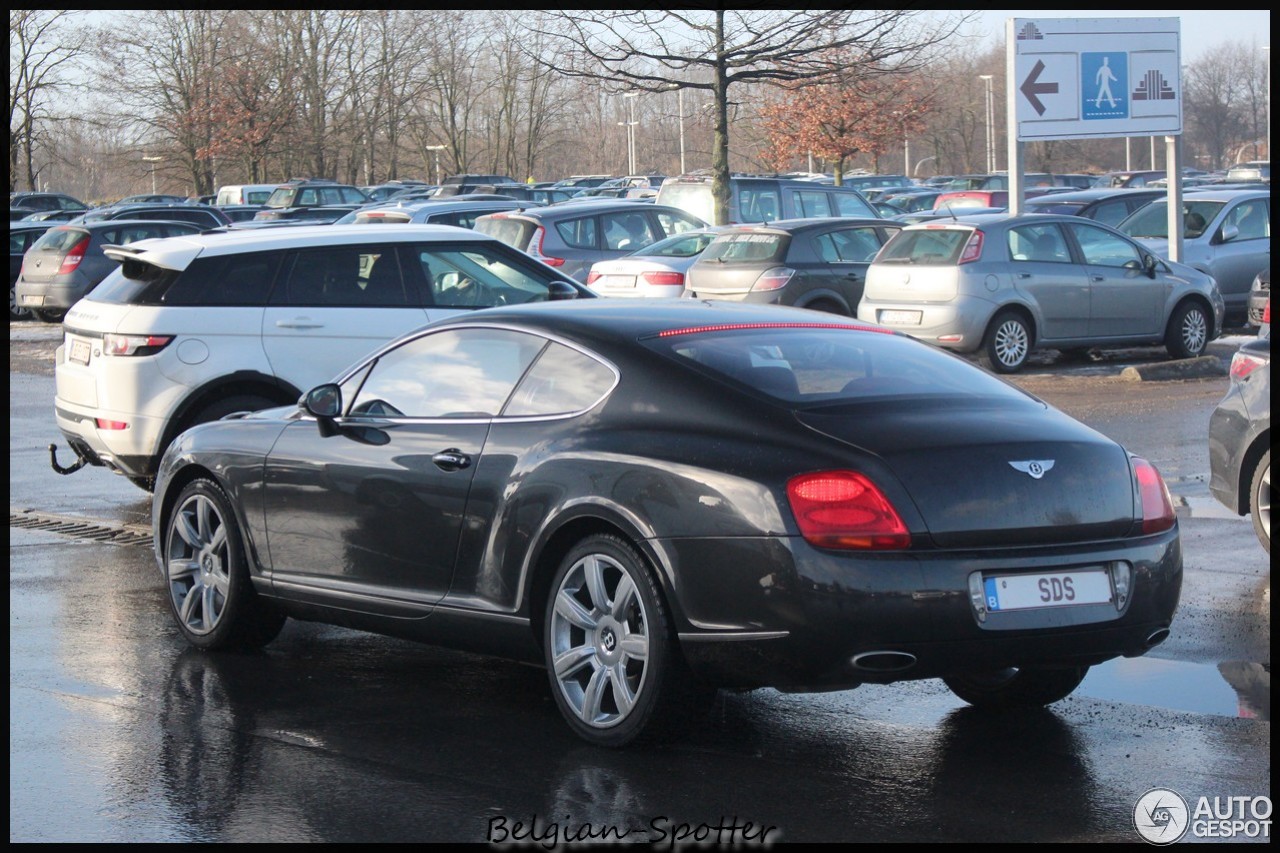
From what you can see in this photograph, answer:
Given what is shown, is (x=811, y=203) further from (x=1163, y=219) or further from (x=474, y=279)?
(x=474, y=279)

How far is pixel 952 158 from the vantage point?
89.5 m

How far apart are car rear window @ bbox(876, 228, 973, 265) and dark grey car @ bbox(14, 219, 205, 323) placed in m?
13.6

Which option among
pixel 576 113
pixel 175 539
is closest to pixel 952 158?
pixel 576 113

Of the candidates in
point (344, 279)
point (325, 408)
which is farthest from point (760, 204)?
point (325, 408)

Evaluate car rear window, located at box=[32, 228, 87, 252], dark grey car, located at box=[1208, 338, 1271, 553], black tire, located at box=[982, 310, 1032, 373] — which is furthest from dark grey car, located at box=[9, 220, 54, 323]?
dark grey car, located at box=[1208, 338, 1271, 553]

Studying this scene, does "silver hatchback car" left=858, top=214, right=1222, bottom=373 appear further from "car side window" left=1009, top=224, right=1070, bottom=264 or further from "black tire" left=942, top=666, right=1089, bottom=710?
"black tire" left=942, top=666, right=1089, bottom=710

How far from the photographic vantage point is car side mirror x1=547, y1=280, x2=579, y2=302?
11.5 metres

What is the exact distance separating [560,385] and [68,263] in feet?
77.2

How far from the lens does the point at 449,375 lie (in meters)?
6.45

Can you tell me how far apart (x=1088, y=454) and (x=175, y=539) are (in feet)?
13.1

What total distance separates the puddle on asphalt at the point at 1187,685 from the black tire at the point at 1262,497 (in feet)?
6.02

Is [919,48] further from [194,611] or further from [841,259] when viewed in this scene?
[194,611]

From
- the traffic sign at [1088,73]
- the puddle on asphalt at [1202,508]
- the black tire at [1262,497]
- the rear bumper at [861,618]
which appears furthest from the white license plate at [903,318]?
the rear bumper at [861,618]

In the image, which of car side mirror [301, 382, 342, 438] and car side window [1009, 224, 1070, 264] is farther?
car side window [1009, 224, 1070, 264]
